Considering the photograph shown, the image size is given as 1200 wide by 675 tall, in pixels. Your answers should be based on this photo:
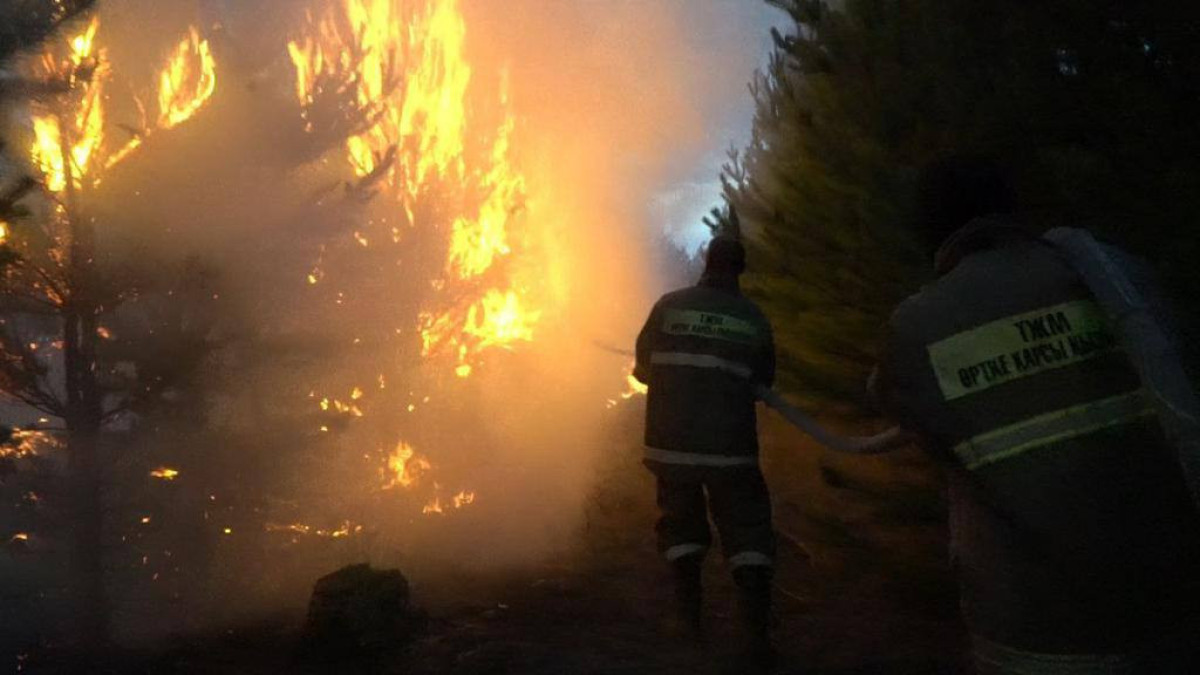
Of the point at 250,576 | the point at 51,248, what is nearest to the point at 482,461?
the point at 250,576

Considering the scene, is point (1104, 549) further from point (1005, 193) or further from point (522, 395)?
point (522, 395)

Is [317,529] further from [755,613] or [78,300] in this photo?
[755,613]

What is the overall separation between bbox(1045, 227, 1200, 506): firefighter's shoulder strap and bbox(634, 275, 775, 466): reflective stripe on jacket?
2.55 metres

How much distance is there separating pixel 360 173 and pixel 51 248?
7.53m

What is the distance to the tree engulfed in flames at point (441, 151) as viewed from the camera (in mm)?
16094

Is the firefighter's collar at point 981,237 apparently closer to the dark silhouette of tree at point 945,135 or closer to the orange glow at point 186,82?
the dark silhouette of tree at point 945,135

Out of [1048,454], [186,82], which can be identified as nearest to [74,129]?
[186,82]

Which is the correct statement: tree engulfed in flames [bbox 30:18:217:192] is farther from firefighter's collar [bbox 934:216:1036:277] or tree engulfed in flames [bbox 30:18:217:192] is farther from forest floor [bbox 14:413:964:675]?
firefighter's collar [bbox 934:216:1036:277]

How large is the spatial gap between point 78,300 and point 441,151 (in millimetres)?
12096

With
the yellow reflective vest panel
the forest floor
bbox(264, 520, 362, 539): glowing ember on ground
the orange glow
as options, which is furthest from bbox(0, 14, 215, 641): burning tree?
the yellow reflective vest panel

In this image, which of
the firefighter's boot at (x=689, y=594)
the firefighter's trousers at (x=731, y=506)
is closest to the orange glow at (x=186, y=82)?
the firefighter's trousers at (x=731, y=506)

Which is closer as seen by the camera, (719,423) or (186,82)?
(719,423)

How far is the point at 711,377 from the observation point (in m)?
4.55

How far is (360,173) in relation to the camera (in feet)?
48.1
